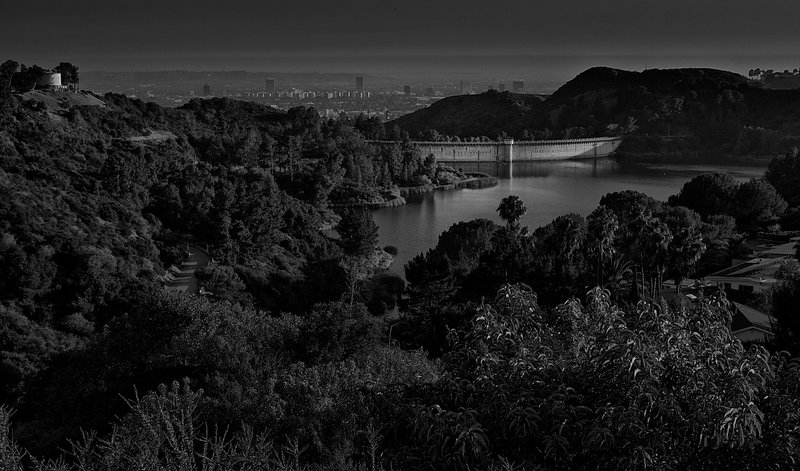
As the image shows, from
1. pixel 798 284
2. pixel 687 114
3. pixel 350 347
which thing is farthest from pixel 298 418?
pixel 687 114

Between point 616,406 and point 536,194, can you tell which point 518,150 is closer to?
point 536,194

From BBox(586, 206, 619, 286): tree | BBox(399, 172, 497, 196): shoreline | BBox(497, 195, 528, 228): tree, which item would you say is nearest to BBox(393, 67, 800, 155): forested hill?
BBox(399, 172, 497, 196): shoreline

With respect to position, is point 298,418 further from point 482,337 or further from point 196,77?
point 196,77

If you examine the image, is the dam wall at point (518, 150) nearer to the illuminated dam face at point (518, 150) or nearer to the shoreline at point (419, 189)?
the illuminated dam face at point (518, 150)

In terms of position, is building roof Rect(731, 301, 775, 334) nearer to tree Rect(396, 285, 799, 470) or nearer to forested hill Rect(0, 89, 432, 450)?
tree Rect(396, 285, 799, 470)

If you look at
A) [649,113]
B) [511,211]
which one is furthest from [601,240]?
[649,113]

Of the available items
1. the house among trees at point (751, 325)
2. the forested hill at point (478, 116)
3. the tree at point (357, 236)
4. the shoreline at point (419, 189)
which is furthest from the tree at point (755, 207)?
the forested hill at point (478, 116)
